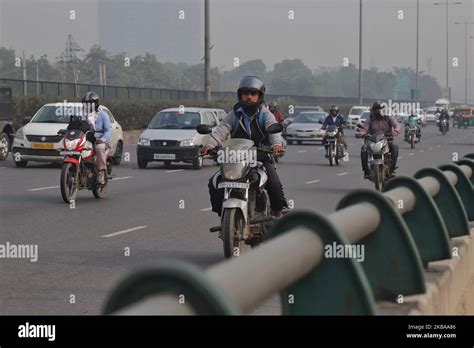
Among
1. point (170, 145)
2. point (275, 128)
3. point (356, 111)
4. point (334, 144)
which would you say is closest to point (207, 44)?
point (334, 144)

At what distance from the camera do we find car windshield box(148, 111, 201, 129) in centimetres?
2984

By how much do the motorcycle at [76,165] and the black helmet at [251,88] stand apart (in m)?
6.82

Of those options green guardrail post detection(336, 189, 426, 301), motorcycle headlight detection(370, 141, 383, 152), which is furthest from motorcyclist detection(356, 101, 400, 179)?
green guardrail post detection(336, 189, 426, 301)

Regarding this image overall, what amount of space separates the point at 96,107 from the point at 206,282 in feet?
52.3

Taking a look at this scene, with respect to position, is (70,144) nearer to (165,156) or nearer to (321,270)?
(165,156)

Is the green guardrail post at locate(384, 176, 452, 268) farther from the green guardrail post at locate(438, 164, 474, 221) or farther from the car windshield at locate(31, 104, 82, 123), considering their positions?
the car windshield at locate(31, 104, 82, 123)

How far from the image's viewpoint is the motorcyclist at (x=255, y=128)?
1105 cm

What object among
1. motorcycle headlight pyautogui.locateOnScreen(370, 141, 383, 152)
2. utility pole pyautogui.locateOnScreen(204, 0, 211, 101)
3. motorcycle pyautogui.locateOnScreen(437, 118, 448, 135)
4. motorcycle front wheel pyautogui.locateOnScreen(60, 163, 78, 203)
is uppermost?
utility pole pyautogui.locateOnScreen(204, 0, 211, 101)

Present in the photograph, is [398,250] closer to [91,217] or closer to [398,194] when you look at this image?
[398,194]

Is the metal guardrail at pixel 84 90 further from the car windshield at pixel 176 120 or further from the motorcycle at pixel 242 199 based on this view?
the motorcycle at pixel 242 199

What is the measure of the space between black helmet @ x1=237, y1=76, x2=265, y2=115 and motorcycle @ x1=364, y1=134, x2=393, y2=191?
8.68 metres

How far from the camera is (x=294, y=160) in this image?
34.3 meters

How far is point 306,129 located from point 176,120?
16.6 m

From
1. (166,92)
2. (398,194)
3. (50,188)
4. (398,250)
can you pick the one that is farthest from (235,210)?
(166,92)
